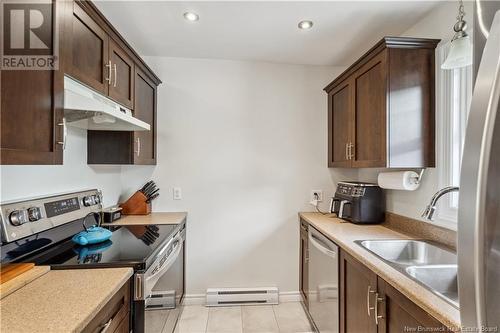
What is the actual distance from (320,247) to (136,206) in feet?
5.60

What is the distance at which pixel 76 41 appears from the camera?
1.39 metres

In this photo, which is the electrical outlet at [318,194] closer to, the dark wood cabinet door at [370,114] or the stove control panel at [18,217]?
the dark wood cabinet door at [370,114]

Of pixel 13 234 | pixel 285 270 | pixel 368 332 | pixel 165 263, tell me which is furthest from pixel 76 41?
pixel 285 270

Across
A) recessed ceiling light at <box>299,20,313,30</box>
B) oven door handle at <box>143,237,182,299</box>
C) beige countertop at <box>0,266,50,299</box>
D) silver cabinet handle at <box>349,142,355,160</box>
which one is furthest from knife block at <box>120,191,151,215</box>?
recessed ceiling light at <box>299,20,313,30</box>

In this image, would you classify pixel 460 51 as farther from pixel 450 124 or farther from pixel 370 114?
→ pixel 370 114

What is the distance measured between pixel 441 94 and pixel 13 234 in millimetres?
2548

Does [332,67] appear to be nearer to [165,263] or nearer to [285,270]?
[285,270]

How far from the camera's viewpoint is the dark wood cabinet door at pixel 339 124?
2.29 metres

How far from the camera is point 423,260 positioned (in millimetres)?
1647

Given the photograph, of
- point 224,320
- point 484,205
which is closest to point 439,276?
point 484,205

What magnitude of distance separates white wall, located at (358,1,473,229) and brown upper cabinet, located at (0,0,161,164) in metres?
2.15

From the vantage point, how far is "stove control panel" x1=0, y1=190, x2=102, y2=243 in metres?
1.26

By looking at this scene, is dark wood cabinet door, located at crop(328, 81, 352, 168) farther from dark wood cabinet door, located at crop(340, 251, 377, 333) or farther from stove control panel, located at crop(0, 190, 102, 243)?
stove control panel, located at crop(0, 190, 102, 243)

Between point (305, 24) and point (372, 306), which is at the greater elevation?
point (305, 24)
